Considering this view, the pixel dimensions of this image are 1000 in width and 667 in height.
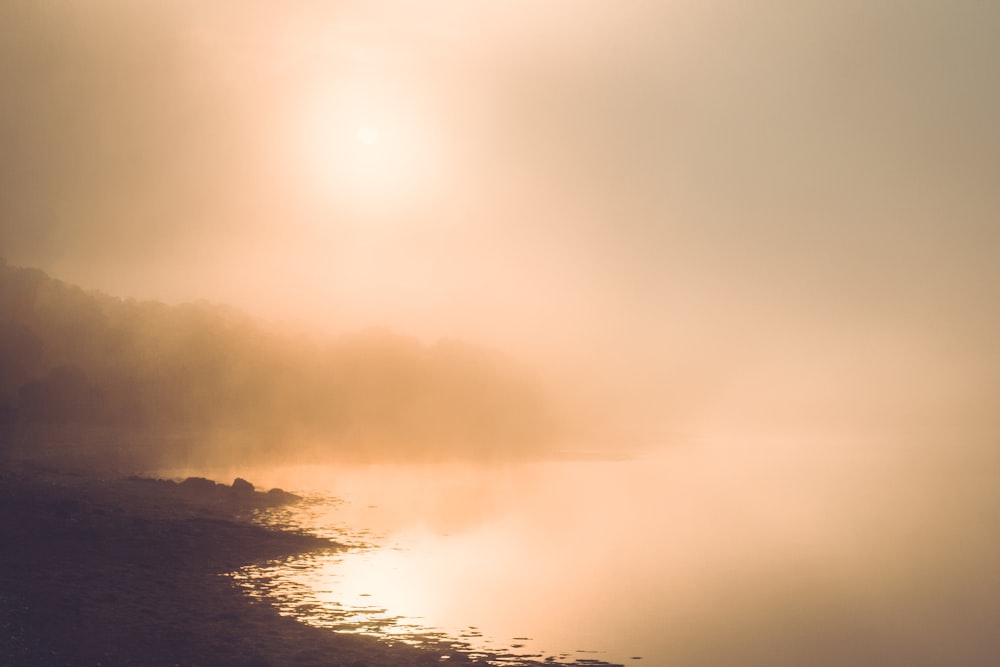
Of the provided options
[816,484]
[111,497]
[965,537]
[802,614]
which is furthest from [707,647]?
[816,484]

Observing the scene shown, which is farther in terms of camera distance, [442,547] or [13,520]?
[442,547]

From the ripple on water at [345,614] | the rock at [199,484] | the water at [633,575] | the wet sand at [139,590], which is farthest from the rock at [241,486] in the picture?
the ripple on water at [345,614]

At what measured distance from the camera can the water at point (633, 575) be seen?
120 feet

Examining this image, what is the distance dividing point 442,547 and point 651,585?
654 inches

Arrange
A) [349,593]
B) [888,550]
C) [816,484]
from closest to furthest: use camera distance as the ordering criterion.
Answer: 1. [349,593]
2. [888,550]
3. [816,484]

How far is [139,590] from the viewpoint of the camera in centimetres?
3525

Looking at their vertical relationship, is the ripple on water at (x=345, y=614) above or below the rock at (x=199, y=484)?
below

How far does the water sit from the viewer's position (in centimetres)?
3662

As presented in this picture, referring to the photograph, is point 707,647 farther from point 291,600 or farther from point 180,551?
point 180,551

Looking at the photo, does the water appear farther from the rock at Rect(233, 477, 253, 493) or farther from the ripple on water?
the rock at Rect(233, 477, 253, 493)

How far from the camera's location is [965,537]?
272 ft

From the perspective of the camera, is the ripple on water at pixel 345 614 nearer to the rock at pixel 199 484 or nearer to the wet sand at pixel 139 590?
the wet sand at pixel 139 590

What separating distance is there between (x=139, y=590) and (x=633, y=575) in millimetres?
32657

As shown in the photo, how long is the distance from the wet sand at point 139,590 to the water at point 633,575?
235 centimetres
